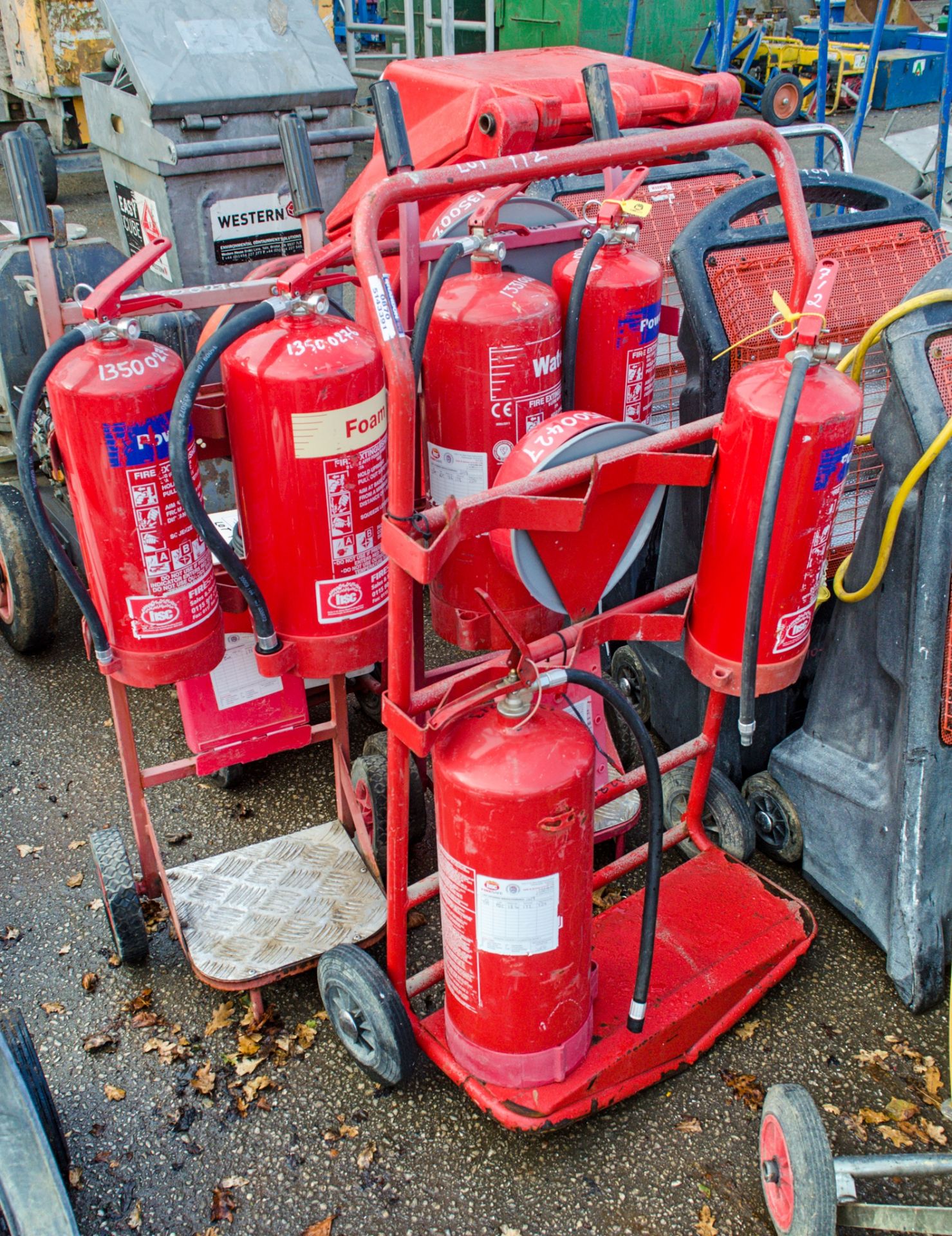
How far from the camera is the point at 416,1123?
2367 millimetres

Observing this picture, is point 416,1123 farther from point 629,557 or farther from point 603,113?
point 603,113

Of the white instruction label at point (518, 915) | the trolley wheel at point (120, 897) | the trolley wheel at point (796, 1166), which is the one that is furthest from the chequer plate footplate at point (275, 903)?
the trolley wheel at point (796, 1166)

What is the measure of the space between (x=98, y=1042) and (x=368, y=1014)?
75 cm

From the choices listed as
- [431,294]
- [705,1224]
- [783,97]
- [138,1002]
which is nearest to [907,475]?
[431,294]

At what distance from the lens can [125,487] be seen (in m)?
2.14

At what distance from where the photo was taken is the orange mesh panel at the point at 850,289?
2.82 m

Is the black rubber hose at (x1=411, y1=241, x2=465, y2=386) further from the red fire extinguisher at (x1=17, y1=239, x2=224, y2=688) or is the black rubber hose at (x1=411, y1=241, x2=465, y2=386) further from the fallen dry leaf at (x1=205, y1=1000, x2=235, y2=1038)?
the fallen dry leaf at (x1=205, y1=1000, x2=235, y2=1038)

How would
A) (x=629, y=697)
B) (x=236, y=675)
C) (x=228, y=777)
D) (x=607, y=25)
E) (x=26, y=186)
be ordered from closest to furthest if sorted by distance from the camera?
(x=26, y=186) < (x=236, y=675) < (x=228, y=777) < (x=629, y=697) < (x=607, y=25)

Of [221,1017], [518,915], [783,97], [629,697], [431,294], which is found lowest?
[221,1017]

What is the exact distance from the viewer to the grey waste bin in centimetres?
395

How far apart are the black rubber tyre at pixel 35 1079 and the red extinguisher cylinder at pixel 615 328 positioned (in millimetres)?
1903

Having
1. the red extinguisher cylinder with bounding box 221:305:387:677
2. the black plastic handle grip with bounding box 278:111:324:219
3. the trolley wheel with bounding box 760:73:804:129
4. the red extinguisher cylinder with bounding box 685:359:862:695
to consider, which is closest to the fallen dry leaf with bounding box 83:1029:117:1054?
the red extinguisher cylinder with bounding box 221:305:387:677

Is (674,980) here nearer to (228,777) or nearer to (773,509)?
(773,509)

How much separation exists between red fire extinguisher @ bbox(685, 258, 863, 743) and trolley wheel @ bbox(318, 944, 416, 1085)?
99 centimetres
